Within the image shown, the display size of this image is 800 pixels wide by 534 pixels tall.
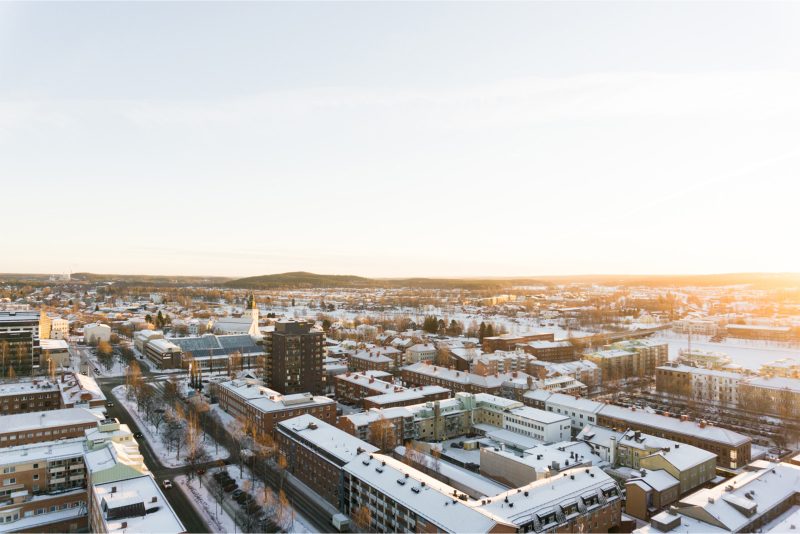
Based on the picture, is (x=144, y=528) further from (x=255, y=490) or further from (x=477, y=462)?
(x=477, y=462)

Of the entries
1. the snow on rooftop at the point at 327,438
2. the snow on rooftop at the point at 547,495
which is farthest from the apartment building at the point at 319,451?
the snow on rooftop at the point at 547,495

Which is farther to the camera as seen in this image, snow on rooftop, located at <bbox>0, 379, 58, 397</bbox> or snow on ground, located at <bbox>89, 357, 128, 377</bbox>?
snow on ground, located at <bbox>89, 357, 128, 377</bbox>

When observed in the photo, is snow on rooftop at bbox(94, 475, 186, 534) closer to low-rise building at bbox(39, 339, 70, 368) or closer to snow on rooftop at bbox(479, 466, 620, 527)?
snow on rooftop at bbox(479, 466, 620, 527)

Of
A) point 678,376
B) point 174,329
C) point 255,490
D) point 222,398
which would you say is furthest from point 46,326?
point 678,376

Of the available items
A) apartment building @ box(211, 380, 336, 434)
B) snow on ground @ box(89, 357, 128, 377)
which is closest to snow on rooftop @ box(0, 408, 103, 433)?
apartment building @ box(211, 380, 336, 434)

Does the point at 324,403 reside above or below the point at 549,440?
above

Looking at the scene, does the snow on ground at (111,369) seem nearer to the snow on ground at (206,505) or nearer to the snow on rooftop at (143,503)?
the snow on ground at (206,505)
